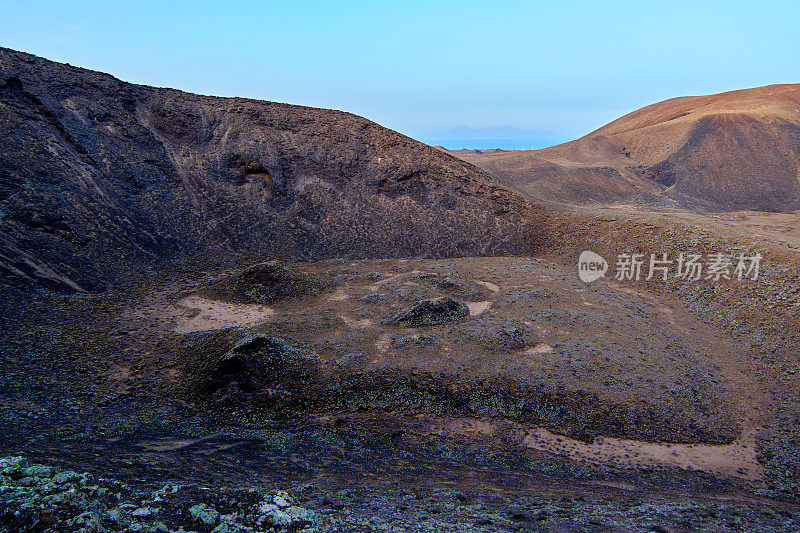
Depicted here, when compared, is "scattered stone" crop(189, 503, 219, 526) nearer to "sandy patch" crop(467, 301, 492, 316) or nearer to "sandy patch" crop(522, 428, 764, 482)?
"sandy patch" crop(522, 428, 764, 482)

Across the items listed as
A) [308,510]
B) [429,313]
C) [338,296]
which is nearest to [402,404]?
[429,313]

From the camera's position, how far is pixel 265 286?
14438mm

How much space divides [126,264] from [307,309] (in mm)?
6720

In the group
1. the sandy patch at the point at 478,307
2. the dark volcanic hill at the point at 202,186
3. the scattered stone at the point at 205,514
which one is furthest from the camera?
the dark volcanic hill at the point at 202,186

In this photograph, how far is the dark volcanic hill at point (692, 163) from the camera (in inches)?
1319

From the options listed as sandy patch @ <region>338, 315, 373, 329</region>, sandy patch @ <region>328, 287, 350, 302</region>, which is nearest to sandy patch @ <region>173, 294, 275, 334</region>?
sandy patch @ <region>328, 287, 350, 302</region>

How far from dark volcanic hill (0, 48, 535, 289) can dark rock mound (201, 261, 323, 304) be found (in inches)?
132

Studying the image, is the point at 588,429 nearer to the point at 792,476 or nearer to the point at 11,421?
the point at 792,476

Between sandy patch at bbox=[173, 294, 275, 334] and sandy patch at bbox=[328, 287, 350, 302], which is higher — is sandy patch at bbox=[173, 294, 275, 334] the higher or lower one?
the lower one

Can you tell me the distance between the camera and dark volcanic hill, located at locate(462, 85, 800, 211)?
33500mm

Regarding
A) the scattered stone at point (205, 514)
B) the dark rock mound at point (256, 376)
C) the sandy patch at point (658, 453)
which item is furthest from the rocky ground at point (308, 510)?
the dark rock mound at point (256, 376)

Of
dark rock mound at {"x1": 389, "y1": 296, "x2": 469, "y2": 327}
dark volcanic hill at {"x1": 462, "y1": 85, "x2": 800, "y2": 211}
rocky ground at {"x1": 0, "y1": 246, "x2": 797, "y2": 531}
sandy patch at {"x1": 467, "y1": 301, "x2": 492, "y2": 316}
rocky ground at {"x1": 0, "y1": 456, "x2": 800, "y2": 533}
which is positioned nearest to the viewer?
rocky ground at {"x1": 0, "y1": 456, "x2": 800, "y2": 533}

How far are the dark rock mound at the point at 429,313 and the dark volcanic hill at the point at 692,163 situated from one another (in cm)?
1816

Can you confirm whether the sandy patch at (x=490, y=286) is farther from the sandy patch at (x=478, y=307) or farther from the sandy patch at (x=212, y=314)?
the sandy patch at (x=212, y=314)
